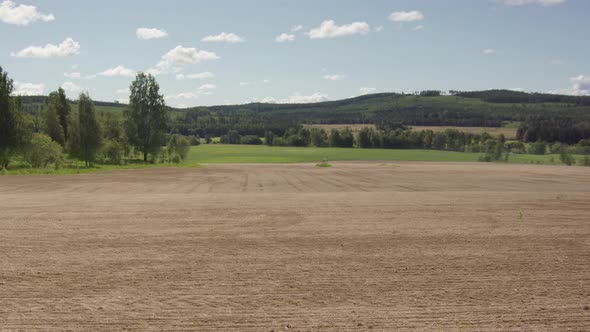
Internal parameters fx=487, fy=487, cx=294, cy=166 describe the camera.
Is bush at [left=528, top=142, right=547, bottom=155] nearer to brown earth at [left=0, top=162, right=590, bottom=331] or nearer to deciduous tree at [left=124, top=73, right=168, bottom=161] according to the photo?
deciduous tree at [left=124, top=73, right=168, bottom=161]

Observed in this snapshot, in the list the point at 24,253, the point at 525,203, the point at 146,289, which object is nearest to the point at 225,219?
the point at 24,253

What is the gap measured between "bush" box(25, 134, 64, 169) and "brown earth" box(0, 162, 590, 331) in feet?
119

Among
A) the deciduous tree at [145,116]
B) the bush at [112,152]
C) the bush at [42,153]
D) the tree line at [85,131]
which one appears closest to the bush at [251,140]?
the tree line at [85,131]

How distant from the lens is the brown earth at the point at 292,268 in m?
9.84

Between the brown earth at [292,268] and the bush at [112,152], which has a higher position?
the bush at [112,152]

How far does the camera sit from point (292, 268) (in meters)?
13.5

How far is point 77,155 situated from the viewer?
227 ft

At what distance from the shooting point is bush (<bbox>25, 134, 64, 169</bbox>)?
5800 centimetres

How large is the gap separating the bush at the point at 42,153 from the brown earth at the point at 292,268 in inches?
1425

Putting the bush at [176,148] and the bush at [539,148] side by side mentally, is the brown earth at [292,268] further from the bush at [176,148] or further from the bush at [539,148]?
the bush at [539,148]

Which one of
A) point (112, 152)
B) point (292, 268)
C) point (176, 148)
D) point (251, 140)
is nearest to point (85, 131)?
point (112, 152)

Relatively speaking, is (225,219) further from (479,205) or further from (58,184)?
(58,184)

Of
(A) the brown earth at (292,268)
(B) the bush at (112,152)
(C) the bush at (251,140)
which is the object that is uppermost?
(C) the bush at (251,140)

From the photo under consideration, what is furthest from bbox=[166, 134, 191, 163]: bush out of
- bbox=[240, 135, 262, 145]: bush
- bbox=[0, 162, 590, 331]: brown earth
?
bbox=[240, 135, 262, 145]: bush
